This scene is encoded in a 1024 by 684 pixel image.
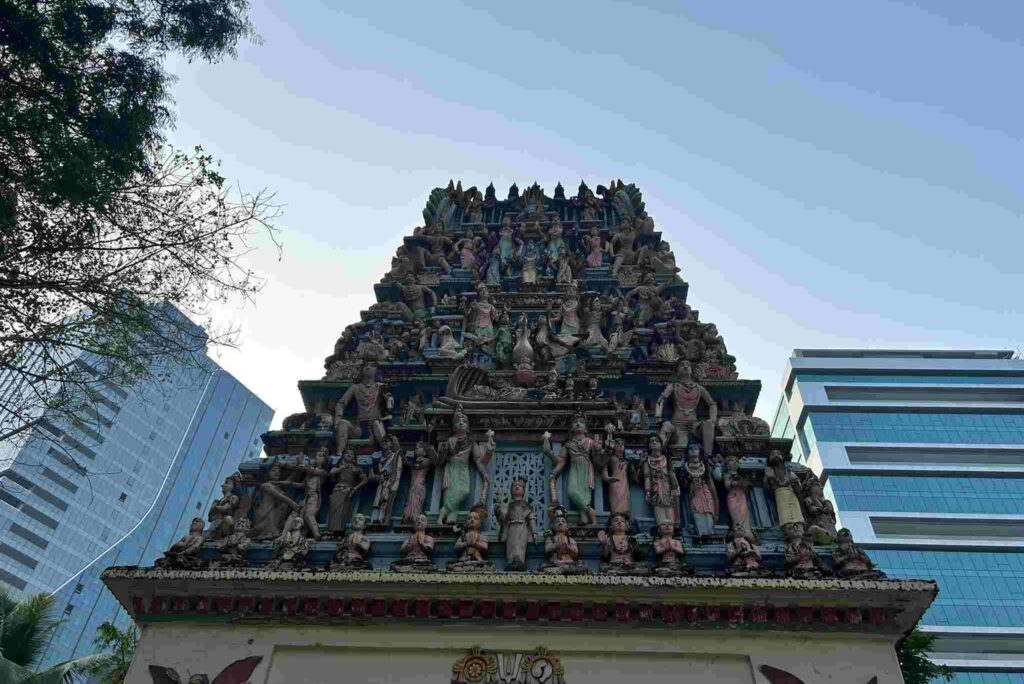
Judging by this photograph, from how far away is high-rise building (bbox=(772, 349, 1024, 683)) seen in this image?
3528 cm

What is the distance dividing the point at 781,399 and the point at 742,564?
41538 millimetres

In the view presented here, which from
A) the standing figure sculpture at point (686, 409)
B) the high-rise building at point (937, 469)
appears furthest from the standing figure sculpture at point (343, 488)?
the high-rise building at point (937, 469)

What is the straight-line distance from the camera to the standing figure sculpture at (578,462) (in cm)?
1102

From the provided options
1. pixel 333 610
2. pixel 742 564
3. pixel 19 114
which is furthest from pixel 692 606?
pixel 19 114

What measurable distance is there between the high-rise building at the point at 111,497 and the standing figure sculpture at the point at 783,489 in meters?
36.3

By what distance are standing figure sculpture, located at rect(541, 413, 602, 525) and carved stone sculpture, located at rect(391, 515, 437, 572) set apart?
1943 millimetres

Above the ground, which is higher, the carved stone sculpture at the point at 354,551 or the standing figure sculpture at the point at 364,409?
the standing figure sculpture at the point at 364,409

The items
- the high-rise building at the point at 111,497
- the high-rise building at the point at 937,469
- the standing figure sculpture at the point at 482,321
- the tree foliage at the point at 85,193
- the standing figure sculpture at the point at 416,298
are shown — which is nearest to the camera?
the tree foliage at the point at 85,193

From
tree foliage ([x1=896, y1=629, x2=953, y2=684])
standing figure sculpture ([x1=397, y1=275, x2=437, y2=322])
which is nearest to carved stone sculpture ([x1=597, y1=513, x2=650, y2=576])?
tree foliage ([x1=896, y1=629, x2=953, y2=684])

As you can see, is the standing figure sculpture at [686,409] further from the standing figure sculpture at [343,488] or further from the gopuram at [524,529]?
the standing figure sculpture at [343,488]

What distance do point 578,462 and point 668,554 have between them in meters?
2.17

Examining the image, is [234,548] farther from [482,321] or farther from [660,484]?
[482,321]

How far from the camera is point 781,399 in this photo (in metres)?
48.7

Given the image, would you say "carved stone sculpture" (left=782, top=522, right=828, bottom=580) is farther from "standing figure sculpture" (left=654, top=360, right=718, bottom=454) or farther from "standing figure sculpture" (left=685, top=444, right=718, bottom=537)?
"standing figure sculpture" (left=654, top=360, right=718, bottom=454)
